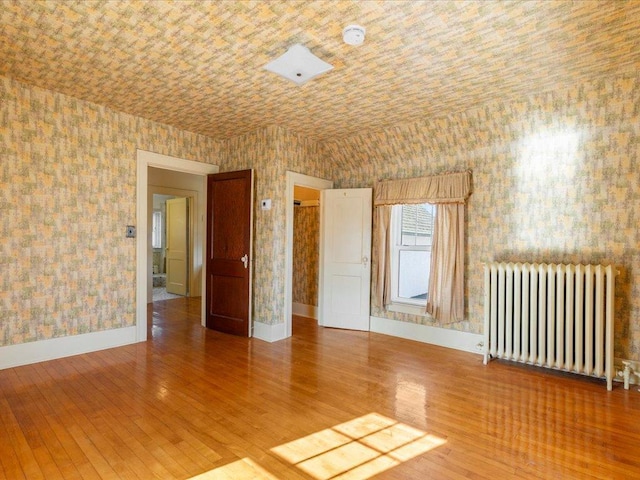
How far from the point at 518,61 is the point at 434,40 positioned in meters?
0.81

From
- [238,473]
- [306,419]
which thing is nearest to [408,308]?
[306,419]

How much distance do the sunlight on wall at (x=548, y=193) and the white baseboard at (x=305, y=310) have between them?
10.5ft

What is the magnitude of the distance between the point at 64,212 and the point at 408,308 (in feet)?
13.6

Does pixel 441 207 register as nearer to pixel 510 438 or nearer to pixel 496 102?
pixel 496 102

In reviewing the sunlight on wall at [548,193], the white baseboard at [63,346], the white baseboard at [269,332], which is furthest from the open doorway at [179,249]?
the sunlight on wall at [548,193]

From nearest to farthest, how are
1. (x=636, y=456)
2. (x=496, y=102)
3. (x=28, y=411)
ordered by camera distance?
(x=636, y=456) < (x=28, y=411) < (x=496, y=102)

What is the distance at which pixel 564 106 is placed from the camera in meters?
3.35

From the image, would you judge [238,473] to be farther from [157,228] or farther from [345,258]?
[157,228]

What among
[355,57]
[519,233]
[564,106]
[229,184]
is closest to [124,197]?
[229,184]

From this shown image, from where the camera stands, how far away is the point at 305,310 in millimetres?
5930

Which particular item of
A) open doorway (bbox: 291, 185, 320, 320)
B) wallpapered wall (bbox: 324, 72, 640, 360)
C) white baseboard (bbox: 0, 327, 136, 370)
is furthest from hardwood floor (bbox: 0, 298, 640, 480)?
open doorway (bbox: 291, 185, 320, 320)

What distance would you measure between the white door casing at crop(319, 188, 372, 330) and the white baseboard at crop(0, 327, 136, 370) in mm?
2626

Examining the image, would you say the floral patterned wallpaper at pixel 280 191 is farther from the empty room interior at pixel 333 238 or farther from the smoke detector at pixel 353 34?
the smoke detector at pixel 353 34

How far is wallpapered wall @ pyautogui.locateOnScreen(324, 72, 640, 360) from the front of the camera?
3154 millimetres
